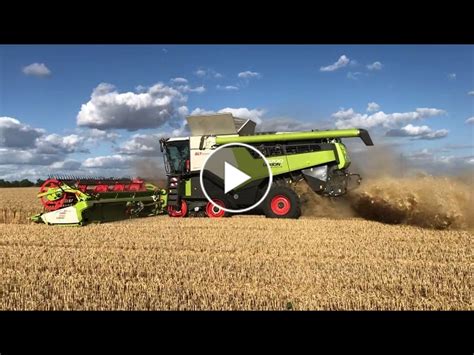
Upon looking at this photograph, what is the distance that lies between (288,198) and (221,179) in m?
1.83

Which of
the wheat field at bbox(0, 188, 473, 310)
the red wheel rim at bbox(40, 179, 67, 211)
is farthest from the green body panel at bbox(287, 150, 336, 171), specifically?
the red wheel rim at bbox(40, 179, 67, 211)

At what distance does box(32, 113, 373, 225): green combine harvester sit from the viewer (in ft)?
36.0

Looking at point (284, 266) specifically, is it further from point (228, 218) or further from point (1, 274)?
point (228, 218)

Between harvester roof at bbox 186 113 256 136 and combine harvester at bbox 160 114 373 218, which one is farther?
harvester roof at bbox 186 113 256 136

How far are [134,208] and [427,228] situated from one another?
716cm

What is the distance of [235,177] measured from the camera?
12203mm

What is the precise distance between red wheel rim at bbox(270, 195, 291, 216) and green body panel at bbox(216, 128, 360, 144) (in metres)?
1.46

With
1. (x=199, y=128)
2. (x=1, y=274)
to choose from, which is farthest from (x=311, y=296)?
(x=199, y=128)

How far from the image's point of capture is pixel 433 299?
15.1ft

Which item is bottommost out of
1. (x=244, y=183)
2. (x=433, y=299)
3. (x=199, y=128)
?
(x=433, y=299)

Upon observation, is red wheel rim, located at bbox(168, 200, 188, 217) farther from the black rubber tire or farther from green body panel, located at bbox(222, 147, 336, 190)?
the black rubber tire

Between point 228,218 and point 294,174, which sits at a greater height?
point 294,174

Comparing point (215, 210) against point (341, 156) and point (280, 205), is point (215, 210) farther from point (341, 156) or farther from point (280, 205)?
point (341, 156)

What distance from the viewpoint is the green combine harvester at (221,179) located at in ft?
36.0
